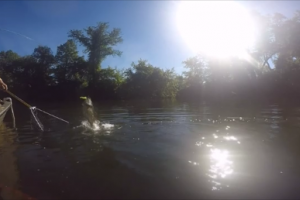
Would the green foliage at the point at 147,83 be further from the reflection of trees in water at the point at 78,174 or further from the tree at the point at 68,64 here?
the reflection of trees in water at the point at 78,174

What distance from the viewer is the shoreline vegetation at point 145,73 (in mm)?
43125

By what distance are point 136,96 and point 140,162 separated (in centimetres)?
4476

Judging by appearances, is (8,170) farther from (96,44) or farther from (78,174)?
(96,44)

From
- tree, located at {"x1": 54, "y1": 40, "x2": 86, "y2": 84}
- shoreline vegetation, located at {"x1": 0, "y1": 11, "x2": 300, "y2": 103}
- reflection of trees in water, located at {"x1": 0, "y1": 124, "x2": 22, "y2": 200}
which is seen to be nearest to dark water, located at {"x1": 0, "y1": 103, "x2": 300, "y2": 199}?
reflection of trees in water, located at {"x1": 0, "y1": 124, "x2": 22, "y2": 200}

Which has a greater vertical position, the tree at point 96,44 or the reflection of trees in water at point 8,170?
the tree at point 96,44

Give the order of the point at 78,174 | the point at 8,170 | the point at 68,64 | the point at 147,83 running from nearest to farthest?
the point at 78,174 < the point at 8,170 < the point at 147,83 < the point at 68,64

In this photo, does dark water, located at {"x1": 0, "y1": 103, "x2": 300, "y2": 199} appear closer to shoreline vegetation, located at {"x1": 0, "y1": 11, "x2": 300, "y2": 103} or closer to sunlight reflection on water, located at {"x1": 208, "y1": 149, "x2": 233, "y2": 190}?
sunlight reflection on water, located at {"x1": 208, "y1": 149, "x2": 233, "y2": 190}

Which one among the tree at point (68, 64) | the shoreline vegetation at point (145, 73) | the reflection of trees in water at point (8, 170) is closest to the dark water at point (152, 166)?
the reflection of trees in water at point (8, 170)

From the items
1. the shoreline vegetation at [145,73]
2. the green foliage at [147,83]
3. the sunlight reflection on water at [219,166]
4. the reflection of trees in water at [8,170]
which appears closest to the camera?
the reflection of trees in water at [8,170]

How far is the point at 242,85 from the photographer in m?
44.9

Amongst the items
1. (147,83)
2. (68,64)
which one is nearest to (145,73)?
(147,83)

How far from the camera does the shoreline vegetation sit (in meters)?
43.1

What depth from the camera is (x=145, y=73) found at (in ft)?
167

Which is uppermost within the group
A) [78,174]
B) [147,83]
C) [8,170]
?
[147,83]
